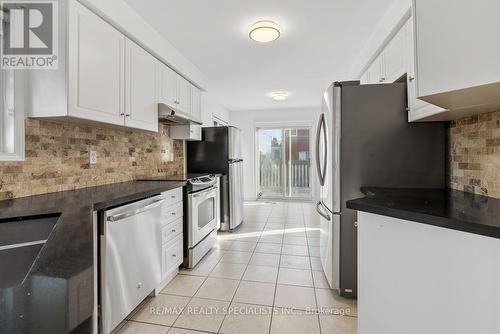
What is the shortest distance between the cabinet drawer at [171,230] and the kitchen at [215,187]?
0.02 metres

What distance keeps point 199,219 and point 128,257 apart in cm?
112

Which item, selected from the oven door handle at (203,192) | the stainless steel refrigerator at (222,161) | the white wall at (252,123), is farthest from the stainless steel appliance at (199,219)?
the white wall at (252,123)

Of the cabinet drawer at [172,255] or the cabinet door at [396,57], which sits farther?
the cabinet drawer at [172,255]

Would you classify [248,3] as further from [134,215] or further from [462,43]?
[134,215]

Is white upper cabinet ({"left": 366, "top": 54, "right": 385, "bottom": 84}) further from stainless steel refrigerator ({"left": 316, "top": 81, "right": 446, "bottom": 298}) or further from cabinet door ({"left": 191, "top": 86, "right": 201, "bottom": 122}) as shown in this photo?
cabinet door ({"left": 191, "top": 86, "right": 201, "bottom": 122})

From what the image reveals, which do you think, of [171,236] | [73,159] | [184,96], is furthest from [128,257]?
[184,96]

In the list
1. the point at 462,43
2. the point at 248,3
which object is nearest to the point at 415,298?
the point at 462,43

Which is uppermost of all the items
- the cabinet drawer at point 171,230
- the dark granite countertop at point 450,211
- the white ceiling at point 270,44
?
the white ceiling at point 270,44

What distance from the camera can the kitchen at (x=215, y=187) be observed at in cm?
85

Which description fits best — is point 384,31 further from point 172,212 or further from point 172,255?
point 172,255

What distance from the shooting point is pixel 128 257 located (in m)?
1.63

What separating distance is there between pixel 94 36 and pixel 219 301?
221cm

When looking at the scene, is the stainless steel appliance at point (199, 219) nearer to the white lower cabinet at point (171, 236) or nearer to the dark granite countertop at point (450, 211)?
the white lower cabinet at point (171, 236)

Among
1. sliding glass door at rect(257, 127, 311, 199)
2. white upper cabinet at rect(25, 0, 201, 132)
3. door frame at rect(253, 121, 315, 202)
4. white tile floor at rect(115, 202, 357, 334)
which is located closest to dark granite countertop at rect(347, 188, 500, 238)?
white tile floor at rect(115, 202, 357, 334)
